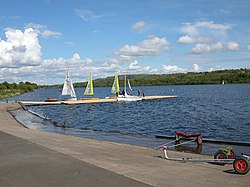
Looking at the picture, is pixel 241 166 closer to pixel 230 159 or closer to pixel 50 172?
pixel 230 159


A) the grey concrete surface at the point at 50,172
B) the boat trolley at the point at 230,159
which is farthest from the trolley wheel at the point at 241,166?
the grey concrete surface at the point at 50,172

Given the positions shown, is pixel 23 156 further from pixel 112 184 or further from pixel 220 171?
pixel 220 171

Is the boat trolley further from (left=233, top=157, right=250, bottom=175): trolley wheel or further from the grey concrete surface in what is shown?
the grey concrete surface

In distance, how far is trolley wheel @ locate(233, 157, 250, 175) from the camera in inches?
363

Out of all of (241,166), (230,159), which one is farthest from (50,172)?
(230,159)

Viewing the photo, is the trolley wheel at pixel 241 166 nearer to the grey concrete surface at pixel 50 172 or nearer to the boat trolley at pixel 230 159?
the boat trolley at pixel 230 159

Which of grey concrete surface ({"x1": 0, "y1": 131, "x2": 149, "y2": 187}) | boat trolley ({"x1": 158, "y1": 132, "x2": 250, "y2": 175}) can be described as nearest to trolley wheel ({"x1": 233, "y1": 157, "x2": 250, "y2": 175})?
boat trolley ({"x1": 158, "y1": 132, "x2": 250, "y2": 175})

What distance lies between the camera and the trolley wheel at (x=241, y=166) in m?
9.22

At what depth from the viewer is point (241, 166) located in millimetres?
9375

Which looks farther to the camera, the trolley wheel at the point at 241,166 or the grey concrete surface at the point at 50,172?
the trolley wheel at the point at 241,166

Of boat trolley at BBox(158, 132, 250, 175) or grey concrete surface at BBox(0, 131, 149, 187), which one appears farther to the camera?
boat trolley at BBox(158, 132, 250, 175)

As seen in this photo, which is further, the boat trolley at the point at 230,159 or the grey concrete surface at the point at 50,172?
the boat trolley at the point at 230,159

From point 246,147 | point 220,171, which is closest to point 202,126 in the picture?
point 246,147

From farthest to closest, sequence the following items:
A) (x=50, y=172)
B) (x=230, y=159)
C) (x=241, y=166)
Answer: (x=230, y=159) → (x=241, y=166) → (x=50, y=172)
